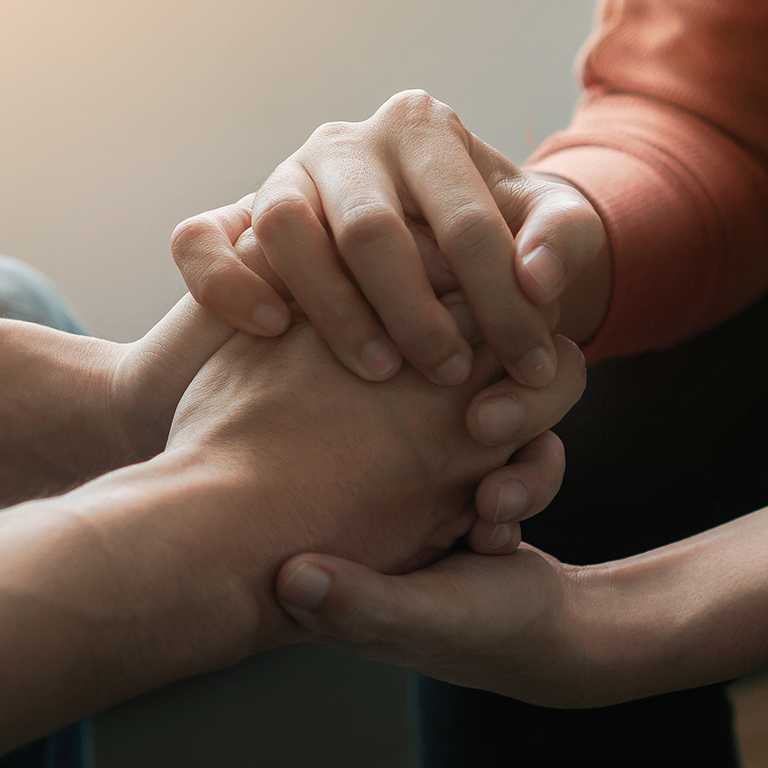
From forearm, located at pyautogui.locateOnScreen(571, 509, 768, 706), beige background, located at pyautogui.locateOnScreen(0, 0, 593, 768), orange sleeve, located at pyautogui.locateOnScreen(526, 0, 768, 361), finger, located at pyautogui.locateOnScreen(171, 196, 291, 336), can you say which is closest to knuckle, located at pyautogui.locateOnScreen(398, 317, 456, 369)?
finger, located at pyautogui.locateOnScreen(171, 196, 291, 336)

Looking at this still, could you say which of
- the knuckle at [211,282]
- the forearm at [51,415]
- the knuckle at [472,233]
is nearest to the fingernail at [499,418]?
the knuckle at [472,233]

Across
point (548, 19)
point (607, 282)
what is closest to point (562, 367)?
point (607, 282)

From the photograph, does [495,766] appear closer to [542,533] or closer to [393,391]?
[542,533]

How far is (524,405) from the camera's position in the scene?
0.50 meters

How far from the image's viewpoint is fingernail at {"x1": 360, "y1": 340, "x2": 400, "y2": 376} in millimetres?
466

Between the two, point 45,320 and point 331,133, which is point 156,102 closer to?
point 45,320

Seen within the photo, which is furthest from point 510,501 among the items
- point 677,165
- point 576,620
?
point 677,165

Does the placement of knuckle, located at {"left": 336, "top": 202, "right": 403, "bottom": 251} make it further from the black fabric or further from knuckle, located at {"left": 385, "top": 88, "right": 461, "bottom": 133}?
the black fabric

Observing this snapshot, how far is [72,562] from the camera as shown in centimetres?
31

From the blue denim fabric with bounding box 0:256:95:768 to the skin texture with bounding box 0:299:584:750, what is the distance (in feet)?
0.45

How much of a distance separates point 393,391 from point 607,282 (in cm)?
39

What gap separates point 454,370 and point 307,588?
0.62 feet

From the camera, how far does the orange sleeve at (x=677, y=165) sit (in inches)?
30.3

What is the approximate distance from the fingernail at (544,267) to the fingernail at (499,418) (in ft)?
0.29
